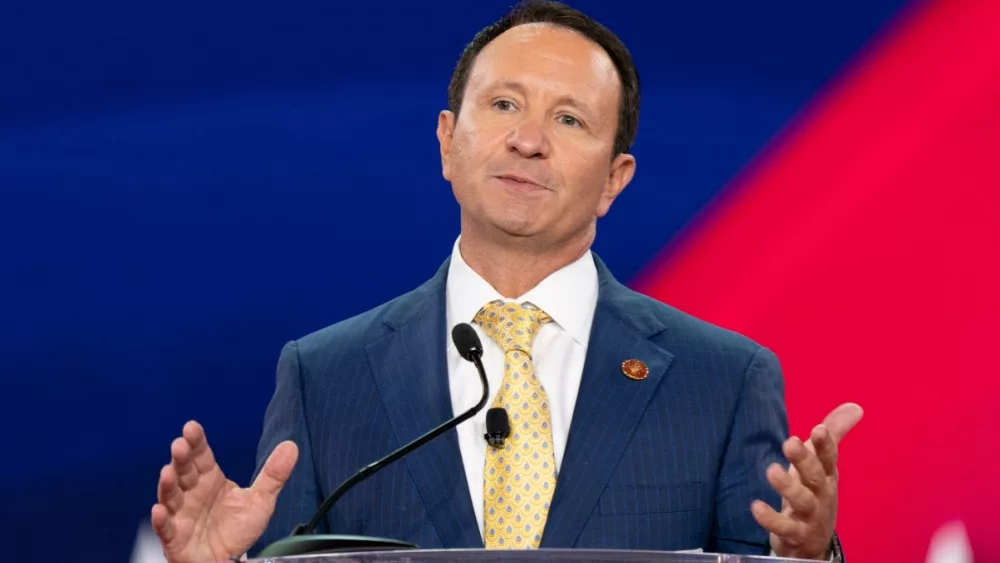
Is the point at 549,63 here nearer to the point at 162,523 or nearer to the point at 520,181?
the point at 520,181

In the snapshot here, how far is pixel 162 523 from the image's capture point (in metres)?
1.72

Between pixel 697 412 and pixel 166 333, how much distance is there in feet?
3.89

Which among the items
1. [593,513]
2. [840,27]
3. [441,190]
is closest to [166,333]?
[441,190]

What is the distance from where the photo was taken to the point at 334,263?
9.64 ft

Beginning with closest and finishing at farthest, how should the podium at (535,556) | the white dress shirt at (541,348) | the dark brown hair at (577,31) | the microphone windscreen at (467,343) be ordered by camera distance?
the podium at (535,556) < the microphone windscreen at (467,343) < the white dress shirt at (541,348) < the dark brown hair at (577,31)

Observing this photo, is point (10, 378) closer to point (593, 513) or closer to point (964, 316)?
point (593, 513)

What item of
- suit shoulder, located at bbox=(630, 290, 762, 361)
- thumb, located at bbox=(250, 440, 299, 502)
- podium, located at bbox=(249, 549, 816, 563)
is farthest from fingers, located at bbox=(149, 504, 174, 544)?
suit shoulder, located at bbox=(630, 290, 762, 361)

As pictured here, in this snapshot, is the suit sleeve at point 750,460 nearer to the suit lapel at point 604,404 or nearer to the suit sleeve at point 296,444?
the suit lapel at point 604,404

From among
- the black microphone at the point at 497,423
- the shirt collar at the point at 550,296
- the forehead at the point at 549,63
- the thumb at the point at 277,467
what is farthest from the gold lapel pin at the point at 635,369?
the thumb at the point at 277,467

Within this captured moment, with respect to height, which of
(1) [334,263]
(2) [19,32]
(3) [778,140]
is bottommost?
(1) [334,263]

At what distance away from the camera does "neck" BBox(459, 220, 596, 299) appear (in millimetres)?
2414

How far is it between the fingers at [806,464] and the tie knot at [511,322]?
24.6 inches

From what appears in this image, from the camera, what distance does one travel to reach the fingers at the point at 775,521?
5.60 feet

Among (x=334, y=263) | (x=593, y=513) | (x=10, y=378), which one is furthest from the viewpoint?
(x=334, y=263)
